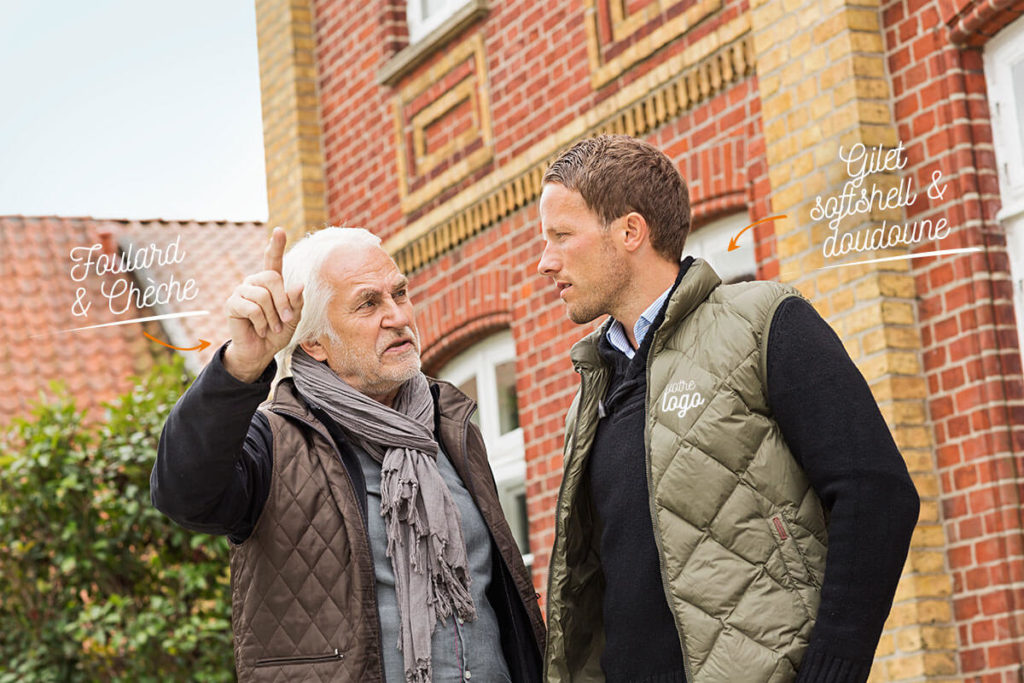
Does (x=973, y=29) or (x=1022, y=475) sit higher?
(x=973, y=29)

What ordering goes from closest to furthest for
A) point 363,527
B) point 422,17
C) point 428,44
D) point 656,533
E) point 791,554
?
point 791,554 → point 656,533 → point 363,527 → point 428,44 → point 422,17

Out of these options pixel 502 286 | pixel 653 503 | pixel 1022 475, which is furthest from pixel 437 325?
pixel 653 503

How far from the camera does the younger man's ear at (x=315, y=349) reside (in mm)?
4059

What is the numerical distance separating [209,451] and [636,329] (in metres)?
1.01

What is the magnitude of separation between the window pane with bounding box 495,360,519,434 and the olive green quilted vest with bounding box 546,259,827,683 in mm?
5793

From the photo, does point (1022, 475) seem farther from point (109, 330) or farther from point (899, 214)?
point (109, 330)

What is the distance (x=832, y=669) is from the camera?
292 cm

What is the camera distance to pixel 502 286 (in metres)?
8.94

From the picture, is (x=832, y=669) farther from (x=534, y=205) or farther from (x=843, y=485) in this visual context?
(x=534, y=205)

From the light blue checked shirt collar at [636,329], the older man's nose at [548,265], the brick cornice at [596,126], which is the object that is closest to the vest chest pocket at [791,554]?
the light blue checked shirt collar at [636,329]

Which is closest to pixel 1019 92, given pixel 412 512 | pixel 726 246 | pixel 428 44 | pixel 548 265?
pixel 726 246

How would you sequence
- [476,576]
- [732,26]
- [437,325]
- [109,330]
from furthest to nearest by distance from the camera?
1. [109,330]
2. [437,325]
3. [732,26]
4. [476,576]

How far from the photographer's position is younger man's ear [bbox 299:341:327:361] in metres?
4.06

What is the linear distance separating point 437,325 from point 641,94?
2.38m
